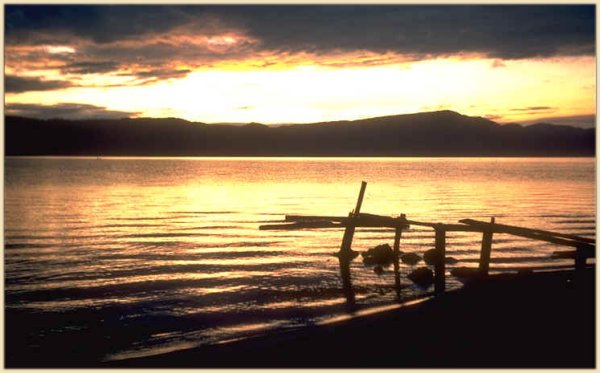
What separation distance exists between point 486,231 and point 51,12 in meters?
11.5

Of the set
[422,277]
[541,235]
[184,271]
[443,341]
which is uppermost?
[541,235]

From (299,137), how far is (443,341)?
137 meters

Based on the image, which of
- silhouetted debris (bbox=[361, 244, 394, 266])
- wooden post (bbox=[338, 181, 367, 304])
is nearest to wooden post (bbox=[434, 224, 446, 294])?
wooden post (bbox=[338, 181, 367, 304])

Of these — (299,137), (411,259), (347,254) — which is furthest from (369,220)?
(299,137)

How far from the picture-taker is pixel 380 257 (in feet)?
70.4

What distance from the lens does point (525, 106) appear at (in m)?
18.2

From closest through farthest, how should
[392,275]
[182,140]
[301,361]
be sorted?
[301,361], [392,275], [182,140]

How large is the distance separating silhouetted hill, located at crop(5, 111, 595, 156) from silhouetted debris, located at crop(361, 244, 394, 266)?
7.44 meters

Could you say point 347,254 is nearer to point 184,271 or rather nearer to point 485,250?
point 184,271

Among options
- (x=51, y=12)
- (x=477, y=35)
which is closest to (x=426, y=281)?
(x=477, y=35)

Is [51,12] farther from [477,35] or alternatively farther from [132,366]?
[477,35]

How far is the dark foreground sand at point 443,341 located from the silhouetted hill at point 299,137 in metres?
12.0

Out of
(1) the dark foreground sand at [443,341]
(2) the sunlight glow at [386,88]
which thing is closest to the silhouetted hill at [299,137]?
(2) the sunlight glow at [386,88]

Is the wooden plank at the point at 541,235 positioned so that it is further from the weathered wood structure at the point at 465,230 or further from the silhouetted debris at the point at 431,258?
the silhouetted debris at the point at 431,258
